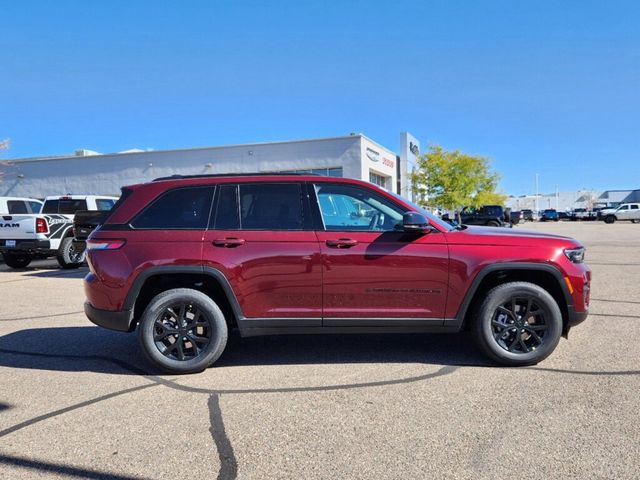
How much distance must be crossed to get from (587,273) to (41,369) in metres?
5.26

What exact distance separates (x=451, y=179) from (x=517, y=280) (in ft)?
117

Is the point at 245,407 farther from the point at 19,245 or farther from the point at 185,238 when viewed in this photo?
the point at 19,245

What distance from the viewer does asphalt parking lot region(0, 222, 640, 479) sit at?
2.90 meters

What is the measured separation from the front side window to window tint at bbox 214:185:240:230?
0.79m

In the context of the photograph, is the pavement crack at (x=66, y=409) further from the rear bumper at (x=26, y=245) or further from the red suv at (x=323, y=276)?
the rear bumper at (x=26, y=245)

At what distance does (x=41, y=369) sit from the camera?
15.5ft

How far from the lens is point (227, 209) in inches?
182

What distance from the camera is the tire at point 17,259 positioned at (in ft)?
42.5

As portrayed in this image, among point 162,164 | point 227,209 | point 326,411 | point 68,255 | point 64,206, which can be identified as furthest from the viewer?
point 162,164

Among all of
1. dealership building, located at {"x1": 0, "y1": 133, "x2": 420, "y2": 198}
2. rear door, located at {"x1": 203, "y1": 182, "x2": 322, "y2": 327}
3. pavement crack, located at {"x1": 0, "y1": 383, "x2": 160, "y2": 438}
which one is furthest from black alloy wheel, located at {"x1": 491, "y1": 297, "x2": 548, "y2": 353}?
dealership building, located at {"x1": 0, "y1": 133, "x2": 420, "y2": 198}

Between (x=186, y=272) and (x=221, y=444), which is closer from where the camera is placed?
(x=221, y=444)

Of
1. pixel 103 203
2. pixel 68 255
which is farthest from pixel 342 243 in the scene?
pixel 103 203

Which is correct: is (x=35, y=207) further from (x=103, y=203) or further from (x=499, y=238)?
(x=499, y=238)

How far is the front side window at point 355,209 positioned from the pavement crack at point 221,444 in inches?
71.4
